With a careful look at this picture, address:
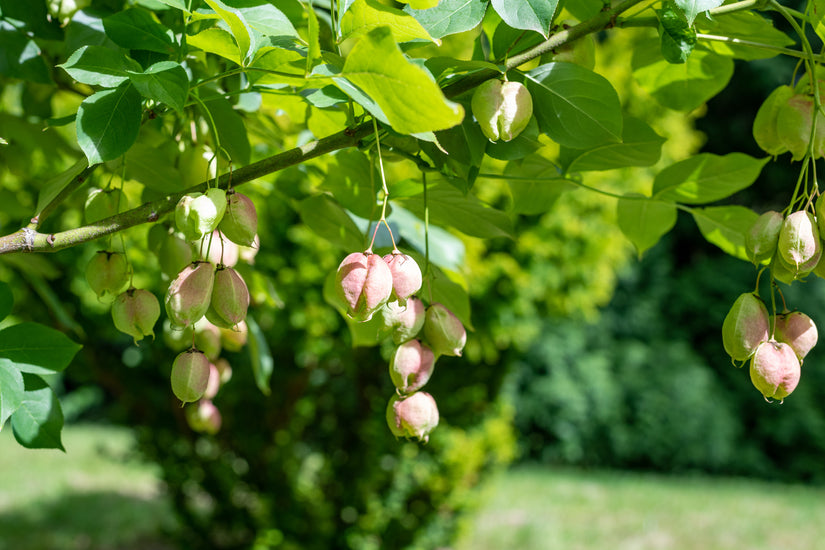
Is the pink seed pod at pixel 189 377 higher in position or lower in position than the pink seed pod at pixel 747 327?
lower

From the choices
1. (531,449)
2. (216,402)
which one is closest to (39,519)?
(216,402)

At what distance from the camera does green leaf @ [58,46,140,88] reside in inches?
17.1

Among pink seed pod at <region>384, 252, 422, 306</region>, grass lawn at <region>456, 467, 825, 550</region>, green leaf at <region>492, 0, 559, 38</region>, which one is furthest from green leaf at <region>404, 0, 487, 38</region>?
grass lawn at <region>456, 467, 825, 550</region>

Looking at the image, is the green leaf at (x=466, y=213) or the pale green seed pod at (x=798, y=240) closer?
the pale green seed pod at (x=798, y=240)

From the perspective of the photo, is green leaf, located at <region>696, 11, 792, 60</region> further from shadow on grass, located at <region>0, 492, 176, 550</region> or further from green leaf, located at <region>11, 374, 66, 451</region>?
shadow on grass, located at <region>0, 492, 176, 550</region>

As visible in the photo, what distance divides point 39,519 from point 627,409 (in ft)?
13.7

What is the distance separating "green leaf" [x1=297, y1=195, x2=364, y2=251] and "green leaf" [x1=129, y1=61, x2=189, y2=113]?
0.23 meters

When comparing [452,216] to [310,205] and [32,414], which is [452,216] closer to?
[310,205]

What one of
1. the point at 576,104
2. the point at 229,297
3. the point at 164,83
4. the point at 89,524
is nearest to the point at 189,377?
the point at 229,297

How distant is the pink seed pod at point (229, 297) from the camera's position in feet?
1.45

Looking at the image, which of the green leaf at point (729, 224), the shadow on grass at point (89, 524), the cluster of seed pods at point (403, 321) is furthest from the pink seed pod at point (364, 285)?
the shadow on grass at point (89, 524)

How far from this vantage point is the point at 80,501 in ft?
14.0

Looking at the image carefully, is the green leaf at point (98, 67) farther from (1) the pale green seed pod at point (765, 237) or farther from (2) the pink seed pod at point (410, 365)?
(1) the pale green seed pod at point (765, 237)

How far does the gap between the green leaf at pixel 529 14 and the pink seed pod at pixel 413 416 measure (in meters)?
0.24
